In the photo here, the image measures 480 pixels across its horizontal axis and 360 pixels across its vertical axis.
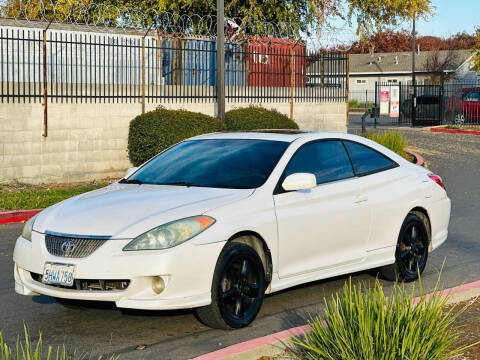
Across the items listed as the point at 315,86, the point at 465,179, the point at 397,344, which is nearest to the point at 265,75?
the point at 315,86

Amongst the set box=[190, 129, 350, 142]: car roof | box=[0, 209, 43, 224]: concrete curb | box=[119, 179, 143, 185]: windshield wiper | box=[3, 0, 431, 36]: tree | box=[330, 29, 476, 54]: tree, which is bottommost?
box=[0, 209, 43, 224]: concrete curb

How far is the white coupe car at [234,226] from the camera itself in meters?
6.54

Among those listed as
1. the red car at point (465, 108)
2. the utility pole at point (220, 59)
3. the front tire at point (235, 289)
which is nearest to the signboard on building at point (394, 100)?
the red car at point (465, 108)

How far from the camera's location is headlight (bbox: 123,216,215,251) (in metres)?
6.53

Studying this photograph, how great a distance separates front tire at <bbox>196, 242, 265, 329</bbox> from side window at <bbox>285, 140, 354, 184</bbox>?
1.05 metres

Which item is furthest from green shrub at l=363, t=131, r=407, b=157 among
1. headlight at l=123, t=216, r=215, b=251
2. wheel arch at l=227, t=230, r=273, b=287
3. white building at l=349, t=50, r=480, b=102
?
white building at l=349, t=50, r=480, b=102

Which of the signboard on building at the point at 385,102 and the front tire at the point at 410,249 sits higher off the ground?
the signboard on building at the point at 385,102

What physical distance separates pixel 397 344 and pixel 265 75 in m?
18.9

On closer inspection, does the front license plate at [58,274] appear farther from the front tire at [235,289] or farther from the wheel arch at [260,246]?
the wheel arch at [260,246]

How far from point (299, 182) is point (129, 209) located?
1448mm

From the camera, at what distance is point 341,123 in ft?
89.5

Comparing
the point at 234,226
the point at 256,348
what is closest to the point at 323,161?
the point at 234,226

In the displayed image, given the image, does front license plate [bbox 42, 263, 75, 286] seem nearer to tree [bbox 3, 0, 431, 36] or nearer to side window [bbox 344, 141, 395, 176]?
side window [bbox 344, 141, 395, 176]

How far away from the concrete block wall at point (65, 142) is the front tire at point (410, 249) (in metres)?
10.7
